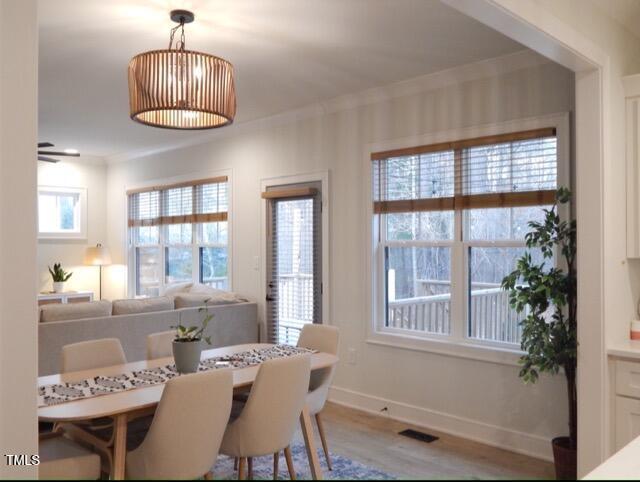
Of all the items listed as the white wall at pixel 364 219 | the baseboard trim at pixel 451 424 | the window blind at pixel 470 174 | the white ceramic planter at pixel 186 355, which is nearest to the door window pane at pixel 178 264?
the white wall at pixel 364 219

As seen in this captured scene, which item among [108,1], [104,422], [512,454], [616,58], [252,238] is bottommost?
[512,454]

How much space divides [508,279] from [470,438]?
4.32 ft

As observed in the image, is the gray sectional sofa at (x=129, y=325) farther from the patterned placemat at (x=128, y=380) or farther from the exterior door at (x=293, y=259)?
the patterned placemat at (x=128, y=380)

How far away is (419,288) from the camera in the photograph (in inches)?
171

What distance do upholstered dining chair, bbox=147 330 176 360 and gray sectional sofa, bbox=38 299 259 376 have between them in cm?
122

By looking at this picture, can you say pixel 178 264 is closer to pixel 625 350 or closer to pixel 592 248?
pixel 592 248

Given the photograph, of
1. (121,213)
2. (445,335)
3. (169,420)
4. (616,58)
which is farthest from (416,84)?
(121,213)

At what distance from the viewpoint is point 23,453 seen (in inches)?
40.6

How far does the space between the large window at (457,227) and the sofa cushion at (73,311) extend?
2.22 meters

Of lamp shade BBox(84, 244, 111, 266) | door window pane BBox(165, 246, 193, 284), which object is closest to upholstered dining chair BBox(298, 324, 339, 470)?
door window pane BBox(165, 246, 193, 284)

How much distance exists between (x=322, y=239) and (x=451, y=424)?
6.13 ft

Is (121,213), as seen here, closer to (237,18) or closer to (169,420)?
(237,18)

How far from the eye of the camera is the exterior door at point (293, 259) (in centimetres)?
505

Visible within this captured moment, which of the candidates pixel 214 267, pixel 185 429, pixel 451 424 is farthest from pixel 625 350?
pixel 214 267
